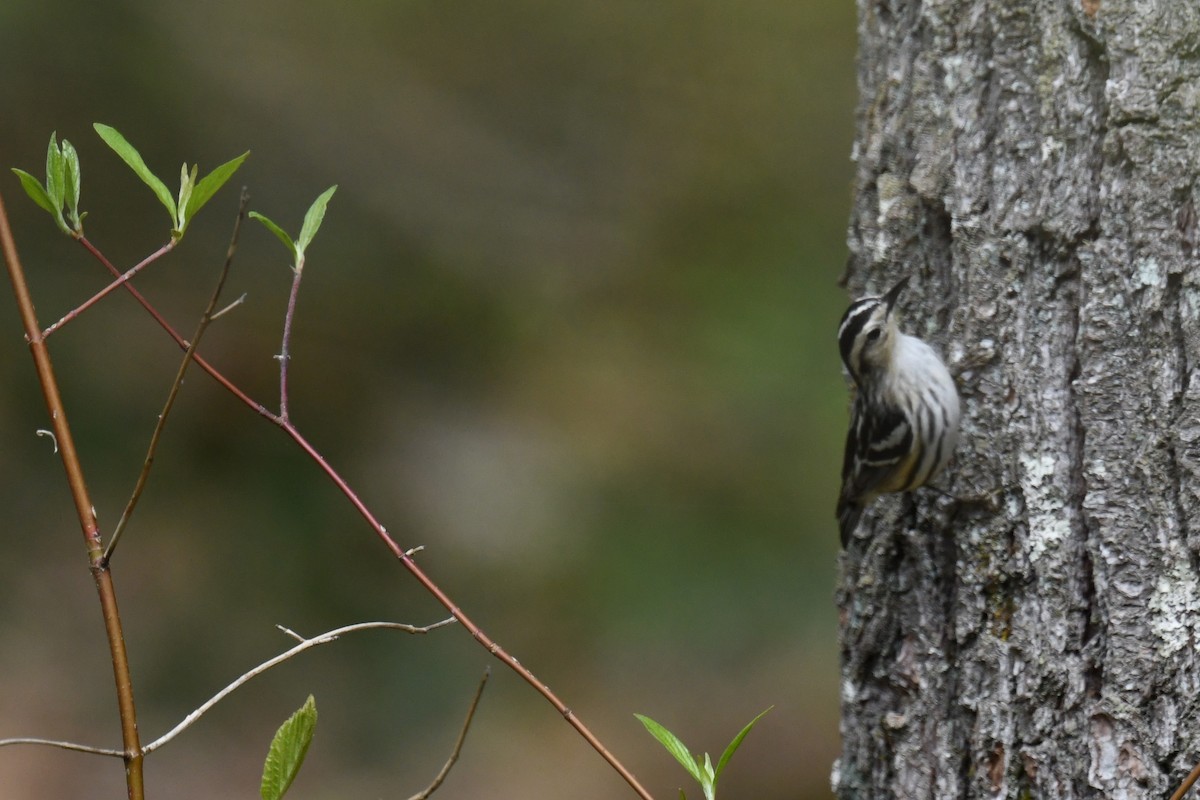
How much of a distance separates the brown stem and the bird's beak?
2274 millimetres

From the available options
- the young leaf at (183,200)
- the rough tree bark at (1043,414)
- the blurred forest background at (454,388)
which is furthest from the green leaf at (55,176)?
the blurred forest background at (454,388)

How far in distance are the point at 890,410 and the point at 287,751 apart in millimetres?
2500

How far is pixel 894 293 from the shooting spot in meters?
3.16

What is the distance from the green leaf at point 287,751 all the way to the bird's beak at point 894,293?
7.14 ft

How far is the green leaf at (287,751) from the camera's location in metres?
1.48

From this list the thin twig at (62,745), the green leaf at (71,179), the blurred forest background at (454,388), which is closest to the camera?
the thin twig at (62,745)

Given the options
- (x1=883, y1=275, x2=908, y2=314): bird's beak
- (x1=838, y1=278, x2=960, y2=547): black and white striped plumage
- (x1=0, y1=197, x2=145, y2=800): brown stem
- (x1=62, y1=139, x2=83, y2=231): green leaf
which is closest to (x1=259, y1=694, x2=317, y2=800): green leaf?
(x1=0, y1=197, x2=145, y2=800): brown stem

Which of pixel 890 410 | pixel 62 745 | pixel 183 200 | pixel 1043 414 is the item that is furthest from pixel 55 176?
pixel 890 410

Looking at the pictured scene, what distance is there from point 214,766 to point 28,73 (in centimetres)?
491

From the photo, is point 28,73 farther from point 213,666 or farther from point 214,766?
point 214,766

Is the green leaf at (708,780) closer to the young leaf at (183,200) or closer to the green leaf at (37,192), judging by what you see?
the young leaf at (183,200)

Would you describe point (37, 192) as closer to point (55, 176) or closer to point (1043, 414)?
point (55, 176)

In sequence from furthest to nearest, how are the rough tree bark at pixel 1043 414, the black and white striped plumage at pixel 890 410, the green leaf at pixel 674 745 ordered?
the black and white striped plumage at pixel 890 410 < the rough tree bark at pixel 1043 414 < the green leaf at pixel 674 745

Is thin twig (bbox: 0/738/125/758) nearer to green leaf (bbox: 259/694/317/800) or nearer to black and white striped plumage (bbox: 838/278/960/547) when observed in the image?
green leaf (bbox: 259/694/317/800)
